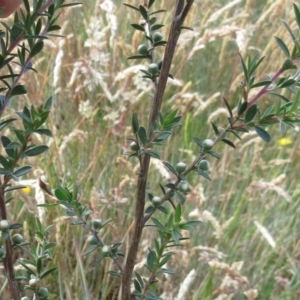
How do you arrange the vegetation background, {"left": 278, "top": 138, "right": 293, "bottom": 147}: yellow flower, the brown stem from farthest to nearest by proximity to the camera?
{"left": 278, "top": 138, "right": 293, "bottom": 147}: yellow flower < the vegetation background < the brown stem

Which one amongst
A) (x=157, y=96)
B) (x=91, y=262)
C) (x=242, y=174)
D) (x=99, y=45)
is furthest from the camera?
(x=242, y=174)

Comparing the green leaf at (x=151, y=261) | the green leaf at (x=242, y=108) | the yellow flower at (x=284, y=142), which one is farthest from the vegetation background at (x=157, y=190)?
the green leaf at (x=242, y=108)

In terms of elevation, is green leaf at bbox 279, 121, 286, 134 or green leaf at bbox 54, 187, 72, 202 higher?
green leaf at bbox 279, 121, 286, 134

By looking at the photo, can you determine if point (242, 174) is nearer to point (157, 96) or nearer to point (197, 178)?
point (197, 178)

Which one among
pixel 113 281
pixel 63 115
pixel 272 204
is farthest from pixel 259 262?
pixel 63 115

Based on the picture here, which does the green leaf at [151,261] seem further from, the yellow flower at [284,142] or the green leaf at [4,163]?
the yellow flower at [284,142]

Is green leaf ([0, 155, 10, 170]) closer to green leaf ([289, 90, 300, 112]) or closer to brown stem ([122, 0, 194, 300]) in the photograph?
brown stem ([122, 0, 194, 300])

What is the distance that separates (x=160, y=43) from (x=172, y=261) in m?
0.86

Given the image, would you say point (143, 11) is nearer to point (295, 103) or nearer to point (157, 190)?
point (295, 103)

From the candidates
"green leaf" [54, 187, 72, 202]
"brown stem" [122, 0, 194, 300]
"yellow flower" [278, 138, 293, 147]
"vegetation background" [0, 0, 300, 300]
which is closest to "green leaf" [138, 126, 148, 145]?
"brown stem" [122, 0, 194, 300]

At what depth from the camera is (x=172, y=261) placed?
1.36m

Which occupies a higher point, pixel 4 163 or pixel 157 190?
pixel 4 163

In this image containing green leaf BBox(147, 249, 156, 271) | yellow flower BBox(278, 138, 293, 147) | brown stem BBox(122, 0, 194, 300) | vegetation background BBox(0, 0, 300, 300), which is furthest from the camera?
yellow flower BBox(278, 138, 293, 147)

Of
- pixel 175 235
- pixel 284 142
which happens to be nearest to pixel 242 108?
pixel 175 235
